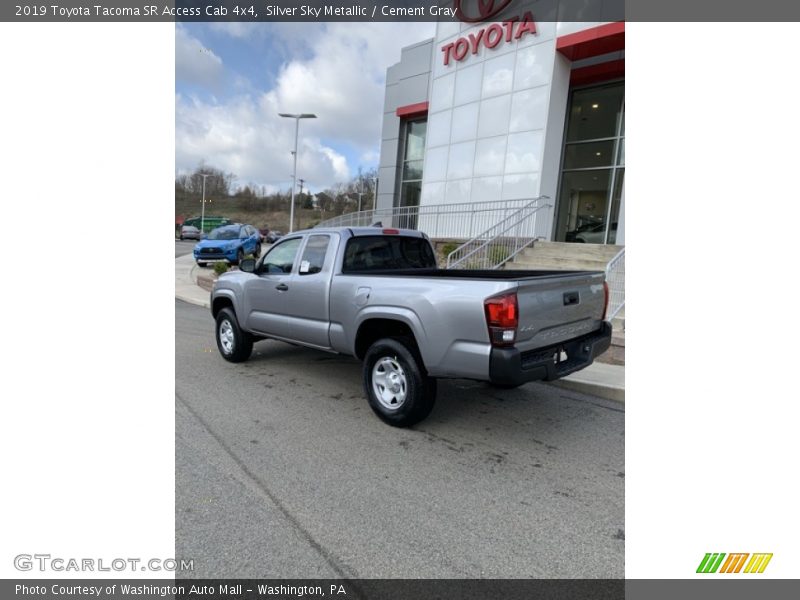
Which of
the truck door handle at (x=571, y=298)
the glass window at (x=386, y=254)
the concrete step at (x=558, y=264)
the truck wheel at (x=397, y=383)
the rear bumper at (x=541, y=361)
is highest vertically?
the glass window at (x=386, y=254)

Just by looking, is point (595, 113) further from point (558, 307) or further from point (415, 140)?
point (558, 307)

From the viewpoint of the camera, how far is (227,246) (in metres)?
18.6

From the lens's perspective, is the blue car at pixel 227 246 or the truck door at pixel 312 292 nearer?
the truck door at pixel 312 292

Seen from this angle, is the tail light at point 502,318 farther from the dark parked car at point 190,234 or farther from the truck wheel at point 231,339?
the dark parked car at point 190,234

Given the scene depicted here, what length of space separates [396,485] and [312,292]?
2.41 m

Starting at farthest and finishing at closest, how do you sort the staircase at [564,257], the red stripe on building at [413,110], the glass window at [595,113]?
the red stripe on building at [413,110], the glass window at [595,113], the staircase at [564,257]

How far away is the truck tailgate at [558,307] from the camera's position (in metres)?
3.45

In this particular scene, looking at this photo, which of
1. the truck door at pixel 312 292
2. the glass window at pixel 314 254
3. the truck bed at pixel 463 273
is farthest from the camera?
the glass window at pixel 314 254

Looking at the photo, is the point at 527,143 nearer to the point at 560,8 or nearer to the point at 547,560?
the point at 560,8

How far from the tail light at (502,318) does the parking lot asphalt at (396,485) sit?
99 centimetres

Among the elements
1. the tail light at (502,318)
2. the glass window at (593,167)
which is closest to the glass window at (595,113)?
the glass window at (593,167)

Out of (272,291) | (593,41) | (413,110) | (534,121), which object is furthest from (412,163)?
(272,291)

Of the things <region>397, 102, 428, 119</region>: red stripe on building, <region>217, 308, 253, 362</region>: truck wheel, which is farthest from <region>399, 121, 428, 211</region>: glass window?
<region>217, 308, 253, 362</region>: truck wheel

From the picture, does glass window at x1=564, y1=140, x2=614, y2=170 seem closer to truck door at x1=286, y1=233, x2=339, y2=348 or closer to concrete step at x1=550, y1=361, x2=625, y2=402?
concrete step at x1=550, y1=361, x2=625, y2=402
